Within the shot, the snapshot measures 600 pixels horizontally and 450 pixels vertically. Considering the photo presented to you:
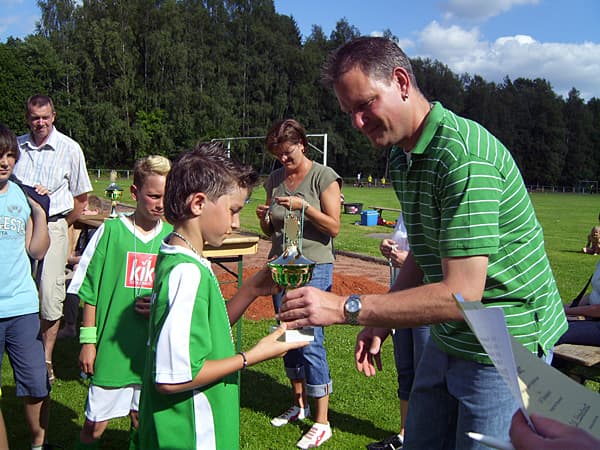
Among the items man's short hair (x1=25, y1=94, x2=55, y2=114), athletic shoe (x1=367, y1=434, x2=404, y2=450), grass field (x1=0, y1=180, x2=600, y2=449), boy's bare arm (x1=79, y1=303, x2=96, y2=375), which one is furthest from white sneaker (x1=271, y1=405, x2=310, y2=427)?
man's short hair (x1=25, y1=94, x2=55, y2=114)

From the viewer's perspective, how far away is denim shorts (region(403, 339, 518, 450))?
210 centimetres

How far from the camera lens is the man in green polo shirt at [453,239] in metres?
1.90

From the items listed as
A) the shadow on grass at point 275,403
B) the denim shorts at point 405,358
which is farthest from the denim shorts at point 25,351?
the denim shorts at point 405,358

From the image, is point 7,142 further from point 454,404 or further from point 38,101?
point 454,404

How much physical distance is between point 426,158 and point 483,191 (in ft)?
0.87

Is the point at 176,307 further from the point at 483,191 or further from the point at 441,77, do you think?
the point at 441,77

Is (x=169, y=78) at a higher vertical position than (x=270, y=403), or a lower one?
higher

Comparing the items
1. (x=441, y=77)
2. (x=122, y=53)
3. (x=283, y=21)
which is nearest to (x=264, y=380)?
(x=122, y=53)

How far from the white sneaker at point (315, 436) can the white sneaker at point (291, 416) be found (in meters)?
0.32

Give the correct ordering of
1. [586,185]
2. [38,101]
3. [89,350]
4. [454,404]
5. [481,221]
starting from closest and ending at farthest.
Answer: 1. [481,221]
2. [454,404]
3. [89,350]
4. [38,101]
5. [586,185]

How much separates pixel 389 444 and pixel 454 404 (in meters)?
1.85

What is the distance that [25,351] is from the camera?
3.42m

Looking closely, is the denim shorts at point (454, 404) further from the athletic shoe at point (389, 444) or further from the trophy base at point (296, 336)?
the athletic shoe at point (389, 444)

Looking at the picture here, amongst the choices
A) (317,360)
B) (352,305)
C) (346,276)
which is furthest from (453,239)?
(346,276)
